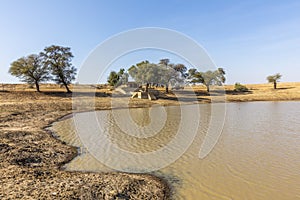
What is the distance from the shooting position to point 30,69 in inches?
1640

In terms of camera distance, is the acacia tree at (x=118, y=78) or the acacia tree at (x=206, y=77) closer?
the acacia tree at (x=118, y=78)

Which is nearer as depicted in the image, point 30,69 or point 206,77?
point 30,69

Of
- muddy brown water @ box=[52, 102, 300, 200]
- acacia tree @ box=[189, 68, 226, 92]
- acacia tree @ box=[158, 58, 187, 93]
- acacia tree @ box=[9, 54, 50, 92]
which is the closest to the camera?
muddy brown water @ box=[52, 102, 300, 200]

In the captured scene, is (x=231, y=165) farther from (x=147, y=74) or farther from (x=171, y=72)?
(x=171, y=72)

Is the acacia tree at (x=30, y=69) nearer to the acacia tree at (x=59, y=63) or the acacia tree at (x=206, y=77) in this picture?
the acacia tree at (x=59, y=63)

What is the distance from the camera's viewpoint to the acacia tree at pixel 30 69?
41.3 metres

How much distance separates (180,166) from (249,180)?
293 cm

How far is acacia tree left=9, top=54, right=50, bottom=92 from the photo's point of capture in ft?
136

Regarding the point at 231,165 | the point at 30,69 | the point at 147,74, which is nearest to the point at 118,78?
the point at 147,74

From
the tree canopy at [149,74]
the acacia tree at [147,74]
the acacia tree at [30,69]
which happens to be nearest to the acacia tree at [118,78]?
the tree canopy at [149,74]

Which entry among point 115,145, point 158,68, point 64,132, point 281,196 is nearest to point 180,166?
point 281,196

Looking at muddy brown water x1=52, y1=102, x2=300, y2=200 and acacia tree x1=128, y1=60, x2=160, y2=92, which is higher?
acacia tree x1=128, y1=60, x2=160, y2=92

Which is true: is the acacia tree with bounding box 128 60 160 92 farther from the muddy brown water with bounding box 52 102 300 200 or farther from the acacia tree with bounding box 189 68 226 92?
the muddy brown water with bounding box 52 102 300 200

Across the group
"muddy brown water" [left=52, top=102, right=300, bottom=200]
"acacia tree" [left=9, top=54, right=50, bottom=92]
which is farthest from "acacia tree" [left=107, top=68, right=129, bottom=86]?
"muddy brown water" [left=52, top=102, right=300, bottom=200]
